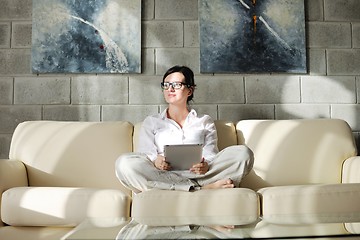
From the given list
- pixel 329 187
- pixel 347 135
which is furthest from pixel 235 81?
pixel 329 187

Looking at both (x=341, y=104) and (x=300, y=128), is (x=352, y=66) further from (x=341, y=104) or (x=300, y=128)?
(x=300, y=128)

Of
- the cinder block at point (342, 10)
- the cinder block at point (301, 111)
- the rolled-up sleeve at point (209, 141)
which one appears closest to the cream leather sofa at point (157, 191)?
the rolled-up sleeve at point (209, 141)

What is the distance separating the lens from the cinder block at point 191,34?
301 cm

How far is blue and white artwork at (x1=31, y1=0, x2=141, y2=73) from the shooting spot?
2.93 metres

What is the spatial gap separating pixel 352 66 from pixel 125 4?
164cm

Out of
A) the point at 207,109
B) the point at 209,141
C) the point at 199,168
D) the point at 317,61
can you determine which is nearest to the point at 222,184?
the point at 199,168

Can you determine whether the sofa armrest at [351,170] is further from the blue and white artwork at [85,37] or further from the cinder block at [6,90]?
the cinder block at [6,90]

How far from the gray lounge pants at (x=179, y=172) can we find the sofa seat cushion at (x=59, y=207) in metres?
0.18

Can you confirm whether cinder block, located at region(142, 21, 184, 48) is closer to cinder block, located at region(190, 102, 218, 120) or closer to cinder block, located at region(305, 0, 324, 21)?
cinder block, located at region(190, 102, 218, 120)

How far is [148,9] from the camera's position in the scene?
118 inches

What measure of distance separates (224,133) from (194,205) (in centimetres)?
87

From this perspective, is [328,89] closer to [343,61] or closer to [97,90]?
[343,61]

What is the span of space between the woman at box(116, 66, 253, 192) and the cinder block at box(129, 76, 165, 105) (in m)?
0.31

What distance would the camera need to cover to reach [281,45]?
3029 millimetres
